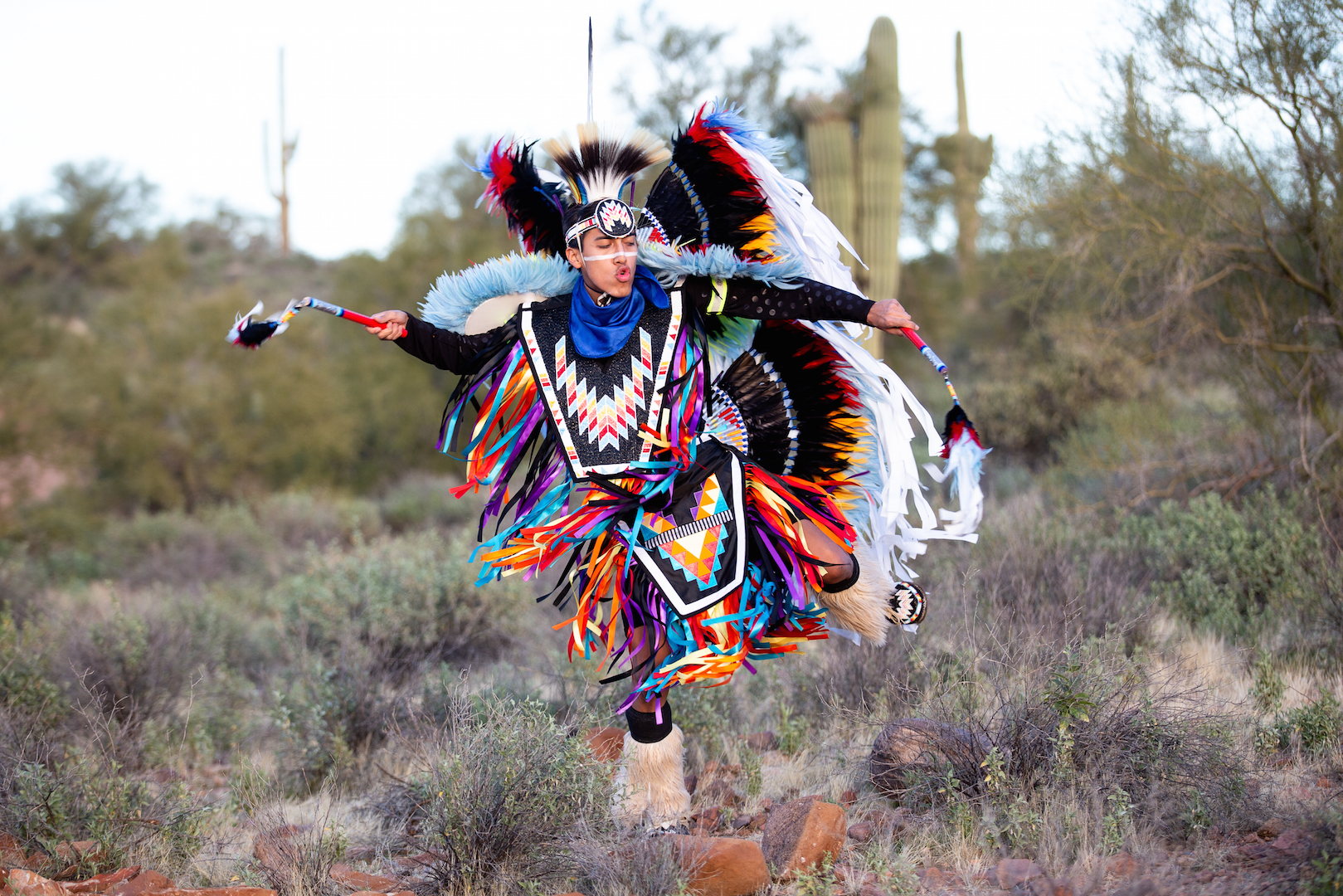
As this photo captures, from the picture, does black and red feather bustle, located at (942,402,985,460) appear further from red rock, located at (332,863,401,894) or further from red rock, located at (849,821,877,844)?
red rock, located at (332,863,401,894)

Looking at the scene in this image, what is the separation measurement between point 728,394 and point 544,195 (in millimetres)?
1003

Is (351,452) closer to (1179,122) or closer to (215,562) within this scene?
(215,562)

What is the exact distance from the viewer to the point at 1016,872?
270cm

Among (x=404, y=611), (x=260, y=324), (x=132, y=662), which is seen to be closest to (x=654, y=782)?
(x=260, y=324)

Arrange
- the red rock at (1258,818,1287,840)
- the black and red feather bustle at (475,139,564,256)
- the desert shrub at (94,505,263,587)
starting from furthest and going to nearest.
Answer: the desert shrub at (94,505,263,587), the black and red feather bustle at (475,139,564,256), the red rock at (1258,818,1287,840)

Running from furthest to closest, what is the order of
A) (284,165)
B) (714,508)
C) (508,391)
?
(284,165) → (508,391) → (714,508)

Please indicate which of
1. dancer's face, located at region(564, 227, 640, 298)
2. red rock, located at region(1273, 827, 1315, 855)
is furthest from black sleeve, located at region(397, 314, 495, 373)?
red rock, located at region(1273, 827, 1315, 855)

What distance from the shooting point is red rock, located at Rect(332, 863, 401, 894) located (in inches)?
→ 119

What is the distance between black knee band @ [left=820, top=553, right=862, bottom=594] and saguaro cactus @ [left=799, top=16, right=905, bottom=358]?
34.3 feet

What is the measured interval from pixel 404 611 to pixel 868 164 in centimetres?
1021

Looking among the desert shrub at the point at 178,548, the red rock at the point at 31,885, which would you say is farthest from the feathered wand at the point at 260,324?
the desert shrub at the point at 178,548

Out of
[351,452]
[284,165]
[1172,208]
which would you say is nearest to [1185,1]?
[1172,208]

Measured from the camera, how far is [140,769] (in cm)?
456

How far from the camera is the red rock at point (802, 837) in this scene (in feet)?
9.64
